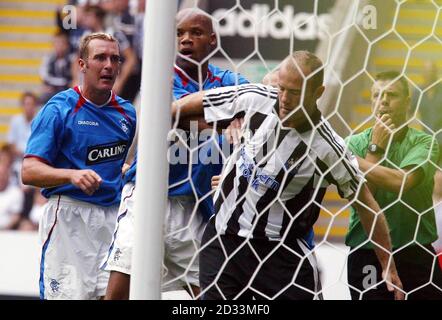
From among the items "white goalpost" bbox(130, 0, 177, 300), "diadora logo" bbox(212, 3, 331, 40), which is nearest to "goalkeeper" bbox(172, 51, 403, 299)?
"white goalpost" bbox(130, 0, 177, 300)

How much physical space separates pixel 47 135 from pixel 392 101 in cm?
105

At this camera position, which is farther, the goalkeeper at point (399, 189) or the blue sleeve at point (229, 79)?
the blue sleeve at point (229, 79)

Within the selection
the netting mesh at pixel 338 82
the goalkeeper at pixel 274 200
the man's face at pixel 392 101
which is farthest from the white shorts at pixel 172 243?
the man's face at pixel 392 101

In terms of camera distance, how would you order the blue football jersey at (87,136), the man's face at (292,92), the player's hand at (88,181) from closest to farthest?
the man's face at (292,92)
the player's hand at (88,181)
the blue football jersey at (87,136)

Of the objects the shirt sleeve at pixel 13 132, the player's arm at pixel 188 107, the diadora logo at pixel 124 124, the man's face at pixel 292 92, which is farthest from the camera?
the shirt sleeve at pixel 13 132

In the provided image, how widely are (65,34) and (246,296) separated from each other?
11.4 ft

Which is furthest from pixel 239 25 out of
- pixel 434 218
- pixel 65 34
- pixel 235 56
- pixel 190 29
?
pixel 190 29

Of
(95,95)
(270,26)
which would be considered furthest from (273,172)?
(270,26)

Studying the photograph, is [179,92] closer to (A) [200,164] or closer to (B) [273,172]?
(A) [200,164]

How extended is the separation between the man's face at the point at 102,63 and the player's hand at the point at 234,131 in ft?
2.33

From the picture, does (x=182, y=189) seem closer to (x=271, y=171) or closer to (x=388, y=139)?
(x=271, y=171)

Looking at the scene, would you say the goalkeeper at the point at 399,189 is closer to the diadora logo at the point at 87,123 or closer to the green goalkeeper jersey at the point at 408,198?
the green goalkeeper jersey at the point at 408,198

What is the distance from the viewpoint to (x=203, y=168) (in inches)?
111

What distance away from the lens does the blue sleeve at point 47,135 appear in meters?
2.99
